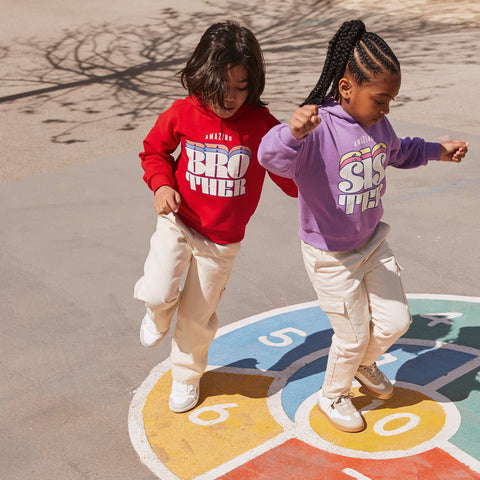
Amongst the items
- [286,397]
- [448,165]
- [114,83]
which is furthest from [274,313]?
[114,83]

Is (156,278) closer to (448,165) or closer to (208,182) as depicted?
(208,182)

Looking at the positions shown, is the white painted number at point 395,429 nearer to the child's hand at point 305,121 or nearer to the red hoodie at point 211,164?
the red hoodie at point 211,164

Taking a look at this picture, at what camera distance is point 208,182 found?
330 cm

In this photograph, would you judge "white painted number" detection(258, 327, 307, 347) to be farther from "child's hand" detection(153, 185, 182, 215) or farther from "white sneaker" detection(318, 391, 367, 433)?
"child's hand" detection(153, 185, 182, 215)

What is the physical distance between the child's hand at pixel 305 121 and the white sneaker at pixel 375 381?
1.32 meters

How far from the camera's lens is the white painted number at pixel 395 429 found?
343 cm

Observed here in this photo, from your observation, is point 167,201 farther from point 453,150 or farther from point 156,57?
point 156,57

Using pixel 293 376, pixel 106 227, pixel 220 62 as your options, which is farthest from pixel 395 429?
pixel 106 227

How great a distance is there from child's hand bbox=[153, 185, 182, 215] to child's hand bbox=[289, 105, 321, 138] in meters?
0.67

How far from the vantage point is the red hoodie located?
3268 millimetres

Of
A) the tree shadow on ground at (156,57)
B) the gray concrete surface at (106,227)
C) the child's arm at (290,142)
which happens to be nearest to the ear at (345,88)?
the child's arm at (290,142)

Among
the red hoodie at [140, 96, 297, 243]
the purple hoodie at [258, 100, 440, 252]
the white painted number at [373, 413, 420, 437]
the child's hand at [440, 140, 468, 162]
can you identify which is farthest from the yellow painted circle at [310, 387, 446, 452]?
the child's hand at [440, 140, 468, 162]

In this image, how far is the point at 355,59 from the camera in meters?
2.96

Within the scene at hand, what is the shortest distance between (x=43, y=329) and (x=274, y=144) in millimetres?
2239
